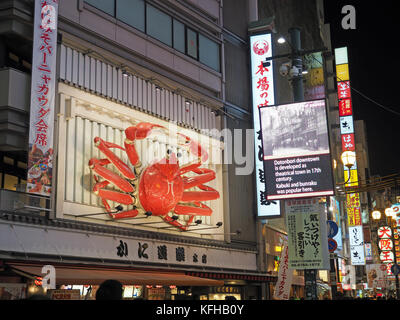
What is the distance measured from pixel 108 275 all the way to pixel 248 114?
15.3 m

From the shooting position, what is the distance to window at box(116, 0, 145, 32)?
73.7 ft

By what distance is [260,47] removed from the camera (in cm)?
3123

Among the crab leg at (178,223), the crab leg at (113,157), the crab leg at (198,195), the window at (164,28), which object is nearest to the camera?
the crab leg at (113,157)

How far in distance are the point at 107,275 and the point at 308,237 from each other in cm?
694

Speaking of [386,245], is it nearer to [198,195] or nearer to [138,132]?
[198,195]

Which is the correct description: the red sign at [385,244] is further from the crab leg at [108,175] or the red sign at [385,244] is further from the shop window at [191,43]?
the crab leg at [108,175]

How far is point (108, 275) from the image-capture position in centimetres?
1817

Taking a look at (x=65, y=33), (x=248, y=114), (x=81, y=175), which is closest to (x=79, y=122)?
(x=81, y=175)

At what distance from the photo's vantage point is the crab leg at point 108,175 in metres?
19.6

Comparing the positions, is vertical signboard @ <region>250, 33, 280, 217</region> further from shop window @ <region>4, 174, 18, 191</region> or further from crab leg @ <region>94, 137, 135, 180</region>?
shop window @ <region>4, 174, 18, 191</region>


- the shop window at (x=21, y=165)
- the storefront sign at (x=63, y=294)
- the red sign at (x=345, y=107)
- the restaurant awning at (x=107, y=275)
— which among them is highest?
the red sign at (x=345, y=107)

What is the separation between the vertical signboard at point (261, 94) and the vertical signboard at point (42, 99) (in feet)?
44.7

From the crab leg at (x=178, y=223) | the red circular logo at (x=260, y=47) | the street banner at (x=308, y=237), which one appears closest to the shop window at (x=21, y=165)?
the crab leg at (x=178, y=223)

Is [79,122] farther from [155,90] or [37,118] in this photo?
[155,90]
